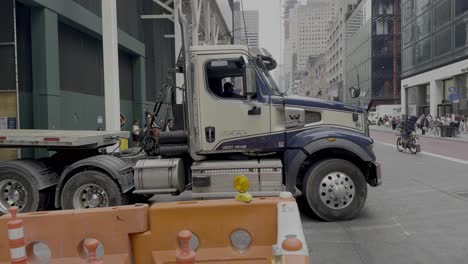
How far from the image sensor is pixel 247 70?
688 cm

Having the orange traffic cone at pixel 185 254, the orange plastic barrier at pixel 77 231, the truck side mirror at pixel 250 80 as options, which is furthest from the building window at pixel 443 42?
the orange traffic cone at pixel 185 254

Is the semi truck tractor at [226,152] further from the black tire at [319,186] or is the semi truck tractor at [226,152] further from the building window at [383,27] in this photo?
the building window at [383,27]

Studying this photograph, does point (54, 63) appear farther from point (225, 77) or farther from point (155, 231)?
point (155, 231)

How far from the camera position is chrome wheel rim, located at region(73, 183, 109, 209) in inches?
282

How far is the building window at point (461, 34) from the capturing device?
3862cm

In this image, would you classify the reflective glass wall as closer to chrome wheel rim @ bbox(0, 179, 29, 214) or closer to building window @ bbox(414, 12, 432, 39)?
building window @ bbox(414, 12, 432, 39)

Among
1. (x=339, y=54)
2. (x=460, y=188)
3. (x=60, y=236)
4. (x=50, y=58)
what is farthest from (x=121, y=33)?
(x=339, y=54)

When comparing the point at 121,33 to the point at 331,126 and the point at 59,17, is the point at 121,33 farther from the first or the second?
the point at 331,126

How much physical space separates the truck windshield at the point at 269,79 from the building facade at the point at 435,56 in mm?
30378

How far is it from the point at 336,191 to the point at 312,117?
130 centimetres

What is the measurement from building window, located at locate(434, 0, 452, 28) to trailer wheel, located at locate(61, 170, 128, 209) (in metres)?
43.7

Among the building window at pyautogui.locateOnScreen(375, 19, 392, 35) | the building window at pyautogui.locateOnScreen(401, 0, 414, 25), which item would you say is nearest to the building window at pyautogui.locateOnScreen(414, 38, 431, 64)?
the building window at pyautogui.locateOnScreen(401, 0, 414, 25)

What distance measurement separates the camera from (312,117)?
7.36 m

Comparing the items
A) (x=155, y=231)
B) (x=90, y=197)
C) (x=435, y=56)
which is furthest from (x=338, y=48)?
(x=155, y=231)
